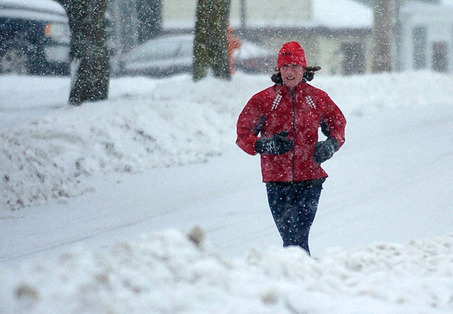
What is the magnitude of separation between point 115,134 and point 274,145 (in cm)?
526

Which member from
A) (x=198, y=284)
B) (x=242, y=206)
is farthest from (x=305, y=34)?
(x=198, y=284)

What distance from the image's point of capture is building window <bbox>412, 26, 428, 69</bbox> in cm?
3919

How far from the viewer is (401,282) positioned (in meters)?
4.16

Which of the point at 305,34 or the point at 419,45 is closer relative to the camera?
the point at 305,34

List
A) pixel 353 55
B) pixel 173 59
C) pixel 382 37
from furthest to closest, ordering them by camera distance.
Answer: pixel 353 55
pixel 382 37
pixel 173 59

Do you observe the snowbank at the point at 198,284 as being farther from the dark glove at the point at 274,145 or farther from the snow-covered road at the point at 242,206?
the snow-covered road at the point at 242,206

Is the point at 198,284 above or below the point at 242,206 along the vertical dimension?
above

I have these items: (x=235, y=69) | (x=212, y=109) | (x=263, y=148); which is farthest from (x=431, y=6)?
(x=263, y=148)

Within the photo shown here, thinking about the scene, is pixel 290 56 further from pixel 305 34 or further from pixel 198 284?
pixel 305 34

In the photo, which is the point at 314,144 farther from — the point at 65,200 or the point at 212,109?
the point at 212,109

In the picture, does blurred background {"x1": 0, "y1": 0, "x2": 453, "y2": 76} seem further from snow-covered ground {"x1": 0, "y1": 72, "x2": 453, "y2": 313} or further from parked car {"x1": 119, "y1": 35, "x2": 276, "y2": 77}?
A: snow-covered ground {"x1": 0, "y1": 72, "x2": 453, "y2": 313}

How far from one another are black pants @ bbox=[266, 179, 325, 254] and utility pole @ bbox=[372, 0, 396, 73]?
1692 centimetres

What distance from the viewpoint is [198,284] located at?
3.25 metres

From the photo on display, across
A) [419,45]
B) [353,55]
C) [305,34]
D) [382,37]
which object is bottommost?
[353,55]
